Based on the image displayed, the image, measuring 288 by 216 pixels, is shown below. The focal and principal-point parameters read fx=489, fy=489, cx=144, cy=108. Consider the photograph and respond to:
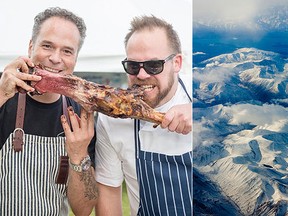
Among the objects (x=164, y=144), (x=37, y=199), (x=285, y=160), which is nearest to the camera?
(x=285, y=160)

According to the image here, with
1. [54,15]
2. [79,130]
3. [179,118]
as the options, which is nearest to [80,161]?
[79,130]

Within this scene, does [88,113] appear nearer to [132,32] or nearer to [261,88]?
[132,32]

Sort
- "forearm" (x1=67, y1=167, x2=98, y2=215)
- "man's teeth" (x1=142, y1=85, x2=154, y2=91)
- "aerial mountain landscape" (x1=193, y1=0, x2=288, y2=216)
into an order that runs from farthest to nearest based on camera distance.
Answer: "forearm" (x1=67, y1=167, x2=98, y2=215), "man's teeth" (x1=142, y1=85, x2=154, y2=91), "aerial mountain landscape" (x1=193, y1=0, x2=288, y2=216)

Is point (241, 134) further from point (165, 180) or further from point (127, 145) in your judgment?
point (127, 145)

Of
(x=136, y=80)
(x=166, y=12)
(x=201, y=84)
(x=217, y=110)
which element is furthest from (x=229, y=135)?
(x=166, y=12)

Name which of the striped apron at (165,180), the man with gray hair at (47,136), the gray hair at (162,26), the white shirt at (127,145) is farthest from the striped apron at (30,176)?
the gray hair at (162,26)

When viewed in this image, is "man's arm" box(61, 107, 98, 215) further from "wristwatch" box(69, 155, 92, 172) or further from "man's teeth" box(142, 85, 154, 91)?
"man's teeth" box(142, 85, 154, 91)

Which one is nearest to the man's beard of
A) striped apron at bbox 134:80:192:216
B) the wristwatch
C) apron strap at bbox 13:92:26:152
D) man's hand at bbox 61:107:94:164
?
striped apron at bbox 134:80:192:216

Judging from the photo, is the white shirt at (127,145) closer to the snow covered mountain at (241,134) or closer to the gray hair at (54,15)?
the snow covered mountain at (241,134)
